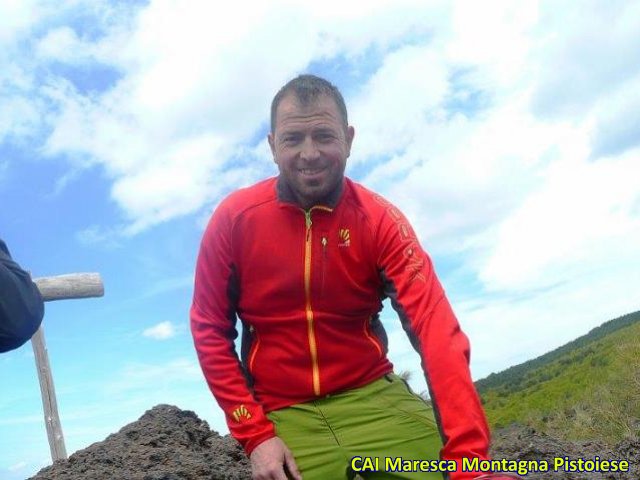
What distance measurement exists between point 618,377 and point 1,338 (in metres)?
21.7

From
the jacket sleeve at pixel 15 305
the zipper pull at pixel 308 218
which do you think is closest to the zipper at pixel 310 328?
the zipper pull at pixel 308 218

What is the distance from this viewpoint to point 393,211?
3623mm

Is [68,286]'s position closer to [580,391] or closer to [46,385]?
[46,385]

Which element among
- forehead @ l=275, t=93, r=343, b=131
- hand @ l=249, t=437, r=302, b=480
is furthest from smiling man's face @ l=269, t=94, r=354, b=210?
hand @ l=249, t=437, r=302, b=480

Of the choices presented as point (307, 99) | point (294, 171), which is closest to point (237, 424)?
point (294, 171)

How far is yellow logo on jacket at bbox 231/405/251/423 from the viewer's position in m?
3.39

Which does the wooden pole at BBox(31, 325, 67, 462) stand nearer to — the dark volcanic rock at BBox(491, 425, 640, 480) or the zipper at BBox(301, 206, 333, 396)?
the dark volcanic rock at BBox(491, 425, 640, 480)

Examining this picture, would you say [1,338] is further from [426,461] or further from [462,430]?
[426,461]

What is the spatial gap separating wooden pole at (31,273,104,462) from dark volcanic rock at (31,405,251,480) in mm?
3538

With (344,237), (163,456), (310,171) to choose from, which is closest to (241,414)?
(163,456)

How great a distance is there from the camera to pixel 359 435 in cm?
340

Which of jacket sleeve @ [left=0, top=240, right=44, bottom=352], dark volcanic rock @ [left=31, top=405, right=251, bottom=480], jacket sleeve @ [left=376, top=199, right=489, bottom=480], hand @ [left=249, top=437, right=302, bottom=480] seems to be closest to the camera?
jacket sleeve @ [left=0, top=240, right=44, bottom=352]

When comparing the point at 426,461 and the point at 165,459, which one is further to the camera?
the point at 165,459

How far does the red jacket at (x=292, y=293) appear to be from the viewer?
3436mm
